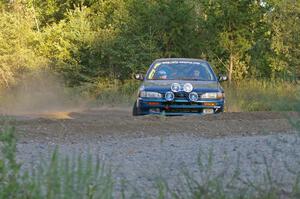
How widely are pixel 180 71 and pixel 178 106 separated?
147cm

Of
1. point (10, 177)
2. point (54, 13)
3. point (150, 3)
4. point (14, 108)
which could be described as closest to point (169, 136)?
point (10, 177)

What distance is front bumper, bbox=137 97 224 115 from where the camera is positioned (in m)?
13.1

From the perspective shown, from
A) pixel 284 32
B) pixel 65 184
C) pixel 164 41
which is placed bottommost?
pixel 65 184

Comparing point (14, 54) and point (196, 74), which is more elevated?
point (14, 54)

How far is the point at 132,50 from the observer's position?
26.1 metres

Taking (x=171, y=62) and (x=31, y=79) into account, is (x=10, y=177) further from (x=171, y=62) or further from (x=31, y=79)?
(x=31, y=79)

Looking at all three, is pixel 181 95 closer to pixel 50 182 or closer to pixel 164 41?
pixel 50 182

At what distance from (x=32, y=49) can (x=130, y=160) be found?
2196 cm

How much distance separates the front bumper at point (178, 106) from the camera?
515 inches

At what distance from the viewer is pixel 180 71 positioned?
1437 cm

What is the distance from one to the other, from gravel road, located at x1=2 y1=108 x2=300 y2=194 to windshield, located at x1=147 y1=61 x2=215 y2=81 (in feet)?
4.16

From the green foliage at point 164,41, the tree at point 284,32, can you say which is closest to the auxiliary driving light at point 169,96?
the green foliage at point 164,41

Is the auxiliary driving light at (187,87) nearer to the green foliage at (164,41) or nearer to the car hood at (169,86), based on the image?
the car hood at (169,86)

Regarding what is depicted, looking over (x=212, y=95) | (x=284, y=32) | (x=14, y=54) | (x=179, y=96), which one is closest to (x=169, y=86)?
(x=179, y=96)
